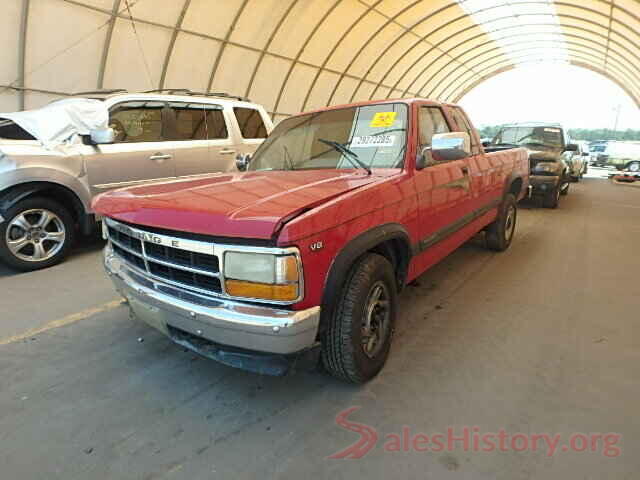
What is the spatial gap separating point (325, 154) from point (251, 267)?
156 cm

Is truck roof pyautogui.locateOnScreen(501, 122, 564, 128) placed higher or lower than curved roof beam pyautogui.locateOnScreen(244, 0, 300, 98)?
lower

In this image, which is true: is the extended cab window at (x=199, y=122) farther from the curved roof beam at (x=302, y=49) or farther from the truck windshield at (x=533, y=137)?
the curved roof beam at (x=302, y=49)

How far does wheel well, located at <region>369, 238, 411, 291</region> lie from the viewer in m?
2.73

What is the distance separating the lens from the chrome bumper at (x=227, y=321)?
6.35ft

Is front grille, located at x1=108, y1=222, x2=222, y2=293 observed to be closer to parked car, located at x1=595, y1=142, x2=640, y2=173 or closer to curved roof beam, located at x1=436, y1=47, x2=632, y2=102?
parked car, located at x1=595, y1=142, x2=640, y2=173

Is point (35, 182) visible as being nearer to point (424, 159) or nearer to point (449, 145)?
point (424, 159)

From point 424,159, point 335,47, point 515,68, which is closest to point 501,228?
point 424,159

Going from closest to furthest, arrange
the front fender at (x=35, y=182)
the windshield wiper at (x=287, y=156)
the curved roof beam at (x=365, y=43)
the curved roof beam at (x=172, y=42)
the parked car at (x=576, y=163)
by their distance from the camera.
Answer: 1. the windshield wiper at (x=287, y=156)
2. the front fender at (x=35, y=182)
3. the curved roof beam at (x=172, y=42)
4. the parked car at (x=576, y=163)
5. the curved roof beam at (x=365, y=43)

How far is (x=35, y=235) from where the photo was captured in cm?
468

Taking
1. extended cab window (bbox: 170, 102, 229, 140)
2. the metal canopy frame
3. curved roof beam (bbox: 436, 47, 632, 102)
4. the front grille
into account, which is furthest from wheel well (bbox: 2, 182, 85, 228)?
curved roof beam (bbox: 436, 47, 632, 102)

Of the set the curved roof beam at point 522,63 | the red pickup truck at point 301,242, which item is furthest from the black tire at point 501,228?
the curved roof beam at point 522,63

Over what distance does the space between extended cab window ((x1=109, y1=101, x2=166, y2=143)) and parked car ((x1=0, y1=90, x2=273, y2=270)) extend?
1cm

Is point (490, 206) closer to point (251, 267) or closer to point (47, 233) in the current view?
point (251, 267)

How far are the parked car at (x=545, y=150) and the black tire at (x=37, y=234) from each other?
8.49 meters
